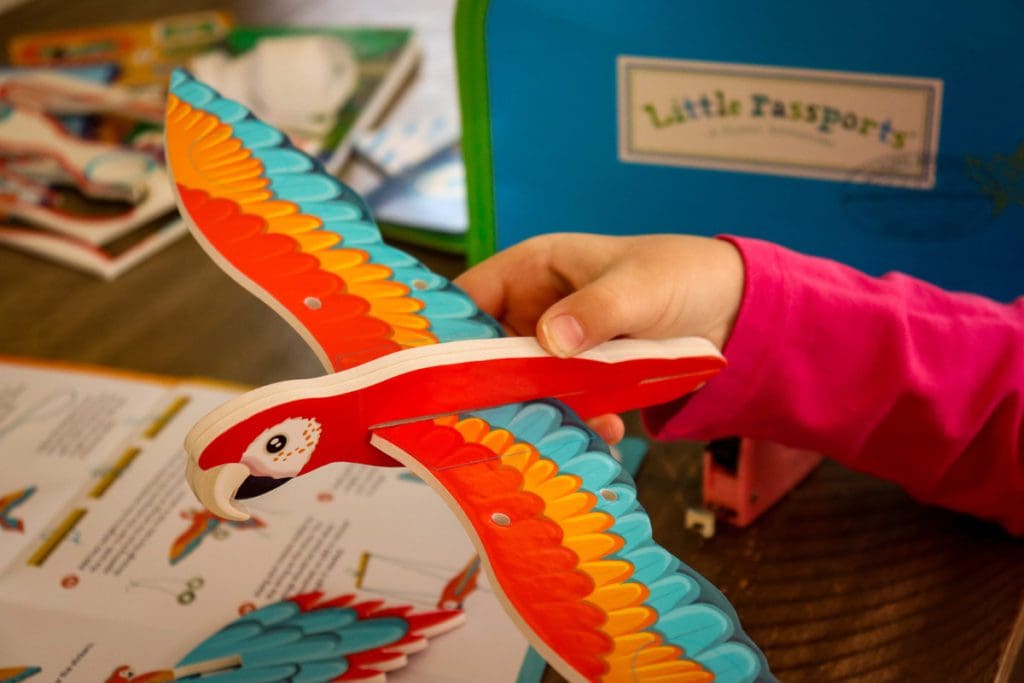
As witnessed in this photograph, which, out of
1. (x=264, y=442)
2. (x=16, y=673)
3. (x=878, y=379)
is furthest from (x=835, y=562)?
(x=16, y=673)

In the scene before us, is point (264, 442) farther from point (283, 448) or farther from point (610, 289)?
point (610, 289)

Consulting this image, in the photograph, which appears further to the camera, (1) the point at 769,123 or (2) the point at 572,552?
(1) the point at 769,123

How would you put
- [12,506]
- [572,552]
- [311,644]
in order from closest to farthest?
[572,552] → [311,644] → [12,506]

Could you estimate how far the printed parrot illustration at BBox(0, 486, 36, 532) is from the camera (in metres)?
0.59

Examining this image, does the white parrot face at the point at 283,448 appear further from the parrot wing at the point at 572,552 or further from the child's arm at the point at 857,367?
the child's arm at the point at 857,367

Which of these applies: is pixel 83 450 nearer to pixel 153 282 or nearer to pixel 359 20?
pixel 153 282

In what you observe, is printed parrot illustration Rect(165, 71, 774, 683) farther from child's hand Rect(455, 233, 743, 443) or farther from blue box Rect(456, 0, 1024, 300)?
blue box Rect(456, 0, 1024, 300)

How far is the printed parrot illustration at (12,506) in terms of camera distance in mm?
586

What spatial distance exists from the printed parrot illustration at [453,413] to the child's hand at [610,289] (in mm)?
14

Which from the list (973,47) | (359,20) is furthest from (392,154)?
(973,47)

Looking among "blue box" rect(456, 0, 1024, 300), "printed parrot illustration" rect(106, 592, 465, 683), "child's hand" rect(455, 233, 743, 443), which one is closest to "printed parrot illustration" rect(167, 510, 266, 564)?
"printed parrot illustration" rect(106, 592, 465, 683)

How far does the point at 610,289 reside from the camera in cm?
45

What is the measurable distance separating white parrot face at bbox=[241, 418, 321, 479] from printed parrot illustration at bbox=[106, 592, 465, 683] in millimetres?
134

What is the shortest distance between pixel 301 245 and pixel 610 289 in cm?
14
